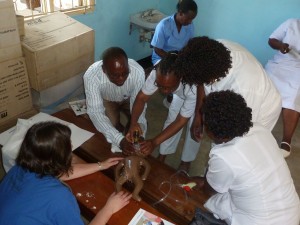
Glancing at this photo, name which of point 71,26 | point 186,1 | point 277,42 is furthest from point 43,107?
point 277,42

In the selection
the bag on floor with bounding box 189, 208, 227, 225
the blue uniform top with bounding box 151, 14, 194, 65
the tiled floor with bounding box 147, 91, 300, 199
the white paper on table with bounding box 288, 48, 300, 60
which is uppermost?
the white paper on table with bounding box 288, 48, 300, 60

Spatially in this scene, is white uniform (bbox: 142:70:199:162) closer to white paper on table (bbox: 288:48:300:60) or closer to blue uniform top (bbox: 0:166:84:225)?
blue uniform top (bbox: 0:166:84:225)

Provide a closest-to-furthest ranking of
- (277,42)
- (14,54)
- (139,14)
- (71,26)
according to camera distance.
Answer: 1. (14,54)
2. (71,26)
3. (277,42)
4. (139,14)

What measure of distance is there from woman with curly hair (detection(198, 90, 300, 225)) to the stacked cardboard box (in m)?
1.46

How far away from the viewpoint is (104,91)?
2.17 meters

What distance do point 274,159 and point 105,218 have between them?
2.62ft

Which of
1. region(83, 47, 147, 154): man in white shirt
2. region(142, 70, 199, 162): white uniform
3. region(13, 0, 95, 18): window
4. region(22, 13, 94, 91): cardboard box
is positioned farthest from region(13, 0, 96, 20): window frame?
region(142, 70, 199, 162): white uniform

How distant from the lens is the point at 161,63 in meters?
1.65

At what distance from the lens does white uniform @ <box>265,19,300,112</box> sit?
8.94 ft

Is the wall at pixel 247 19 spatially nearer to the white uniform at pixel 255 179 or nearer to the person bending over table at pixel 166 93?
the person bending over table at pixel 166 93

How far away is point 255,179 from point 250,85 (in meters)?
0.61

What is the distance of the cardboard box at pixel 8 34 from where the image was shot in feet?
6.14

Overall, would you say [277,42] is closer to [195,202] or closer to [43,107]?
[195,202]

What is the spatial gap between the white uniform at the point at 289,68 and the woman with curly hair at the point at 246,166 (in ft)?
5.73
